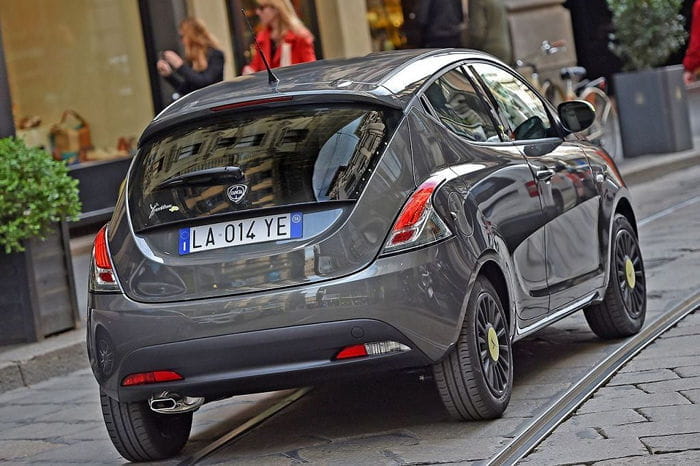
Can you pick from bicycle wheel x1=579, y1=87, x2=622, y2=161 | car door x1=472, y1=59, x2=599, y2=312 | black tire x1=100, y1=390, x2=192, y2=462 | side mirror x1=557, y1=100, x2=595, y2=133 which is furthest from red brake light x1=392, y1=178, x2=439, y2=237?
bicycle wheel x1=579, y1=87, x2=622, y2=161

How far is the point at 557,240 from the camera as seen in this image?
649 cm

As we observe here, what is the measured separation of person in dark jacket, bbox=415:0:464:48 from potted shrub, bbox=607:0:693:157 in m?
2.67

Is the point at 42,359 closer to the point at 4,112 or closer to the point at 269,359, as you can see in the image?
the point at 4,112

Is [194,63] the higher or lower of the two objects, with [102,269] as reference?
higher

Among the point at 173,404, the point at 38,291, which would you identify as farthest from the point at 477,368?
the point at 38,291

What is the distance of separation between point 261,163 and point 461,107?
1.03 m

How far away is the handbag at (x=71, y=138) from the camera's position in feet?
44.1

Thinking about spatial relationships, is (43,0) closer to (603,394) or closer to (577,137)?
(577,137)

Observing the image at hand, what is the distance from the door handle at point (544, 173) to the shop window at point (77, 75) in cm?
740

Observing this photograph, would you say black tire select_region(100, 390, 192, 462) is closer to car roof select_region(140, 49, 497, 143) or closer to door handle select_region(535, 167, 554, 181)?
car roof select_region(140, 49, 497, 143)

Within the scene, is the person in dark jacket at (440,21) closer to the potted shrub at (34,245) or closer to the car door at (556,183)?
the potted shrub at (34,245)

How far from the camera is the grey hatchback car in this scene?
5.29 meters

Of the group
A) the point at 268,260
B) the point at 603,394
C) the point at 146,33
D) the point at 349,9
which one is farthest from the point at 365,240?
the point at 349,9

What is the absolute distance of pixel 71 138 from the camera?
13602mm
